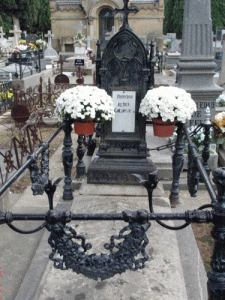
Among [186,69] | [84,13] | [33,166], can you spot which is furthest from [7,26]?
[33,166]

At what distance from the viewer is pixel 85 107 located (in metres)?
4.25

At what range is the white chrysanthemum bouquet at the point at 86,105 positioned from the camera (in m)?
4.15

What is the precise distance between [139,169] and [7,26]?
42.5 m

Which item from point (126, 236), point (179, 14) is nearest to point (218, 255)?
point (126, 236)

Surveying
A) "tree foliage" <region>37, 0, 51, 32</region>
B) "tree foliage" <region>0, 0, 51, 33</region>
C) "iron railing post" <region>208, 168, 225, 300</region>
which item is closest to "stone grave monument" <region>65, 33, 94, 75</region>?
"tree foliage" <region>0, 0, 51, 33</region>

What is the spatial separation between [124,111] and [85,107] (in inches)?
29.9

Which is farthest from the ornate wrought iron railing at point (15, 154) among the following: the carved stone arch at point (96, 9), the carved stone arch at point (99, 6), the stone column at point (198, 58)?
the carved stone arch at point (99, 6)

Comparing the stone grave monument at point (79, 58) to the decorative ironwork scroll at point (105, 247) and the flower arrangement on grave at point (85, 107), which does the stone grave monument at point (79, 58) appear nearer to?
the flower arrangement on grave at point (85, 107)

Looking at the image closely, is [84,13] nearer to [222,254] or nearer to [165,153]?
[165,153]

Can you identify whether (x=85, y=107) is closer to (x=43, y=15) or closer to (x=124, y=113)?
(x=124, y=113)

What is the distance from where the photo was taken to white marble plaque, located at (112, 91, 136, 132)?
15.5 ft

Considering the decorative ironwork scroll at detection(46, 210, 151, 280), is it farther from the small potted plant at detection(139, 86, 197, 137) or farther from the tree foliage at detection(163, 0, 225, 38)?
the tree foliage at detection(163, 0, 225, 38)

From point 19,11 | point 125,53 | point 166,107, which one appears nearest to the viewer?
point 166,107

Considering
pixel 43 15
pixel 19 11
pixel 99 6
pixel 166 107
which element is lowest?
pixel 166 107
